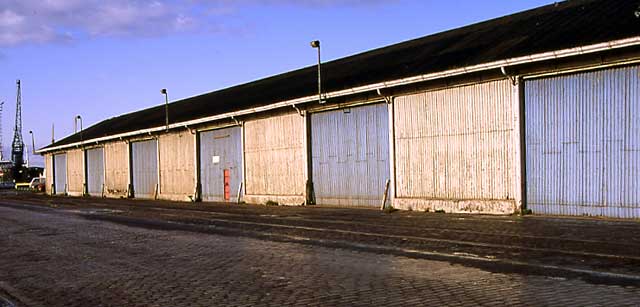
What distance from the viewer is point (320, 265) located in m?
12.1

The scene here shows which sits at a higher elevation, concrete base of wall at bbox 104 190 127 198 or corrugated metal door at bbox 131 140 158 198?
corrugated metal door at bbox 131 140 158 198

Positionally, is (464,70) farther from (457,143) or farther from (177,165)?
(177,165)

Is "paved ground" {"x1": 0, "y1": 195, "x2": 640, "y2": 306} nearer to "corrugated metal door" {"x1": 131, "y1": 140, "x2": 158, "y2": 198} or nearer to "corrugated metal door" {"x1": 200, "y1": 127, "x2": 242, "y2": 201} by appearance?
"corrugated metal door" {"x1": 200, "y1": 127, "x2": 242, "y2": 201}

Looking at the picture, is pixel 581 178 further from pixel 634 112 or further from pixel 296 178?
pixel 296 178


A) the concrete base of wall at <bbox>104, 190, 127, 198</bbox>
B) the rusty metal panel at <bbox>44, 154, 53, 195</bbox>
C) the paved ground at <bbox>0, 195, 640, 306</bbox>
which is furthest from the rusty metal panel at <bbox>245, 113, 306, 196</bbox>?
the rusty metal panel at <bbox>44, 154, 53, 195</bbox>

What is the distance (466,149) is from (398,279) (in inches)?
605

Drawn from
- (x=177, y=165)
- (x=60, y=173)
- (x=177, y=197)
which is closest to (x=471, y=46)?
(x=177, y=165)

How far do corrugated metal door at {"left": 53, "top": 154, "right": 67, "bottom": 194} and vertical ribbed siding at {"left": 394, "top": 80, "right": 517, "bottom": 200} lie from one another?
50064 millimetres

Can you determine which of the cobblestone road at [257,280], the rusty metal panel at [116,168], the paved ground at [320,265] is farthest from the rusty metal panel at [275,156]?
the rusty metal panel at [116,168]

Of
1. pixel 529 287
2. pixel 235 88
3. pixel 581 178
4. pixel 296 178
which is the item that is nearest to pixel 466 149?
pixel 581 178

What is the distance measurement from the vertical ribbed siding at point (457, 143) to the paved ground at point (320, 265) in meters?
3.08

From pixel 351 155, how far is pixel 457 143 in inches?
255

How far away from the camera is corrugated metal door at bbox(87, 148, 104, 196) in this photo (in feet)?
198

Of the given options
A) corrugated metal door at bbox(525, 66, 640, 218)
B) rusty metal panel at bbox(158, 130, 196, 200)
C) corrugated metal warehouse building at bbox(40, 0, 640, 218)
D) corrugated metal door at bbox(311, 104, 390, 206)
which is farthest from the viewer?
rusty metal panel at bbox(158, 130, 196, 200)
